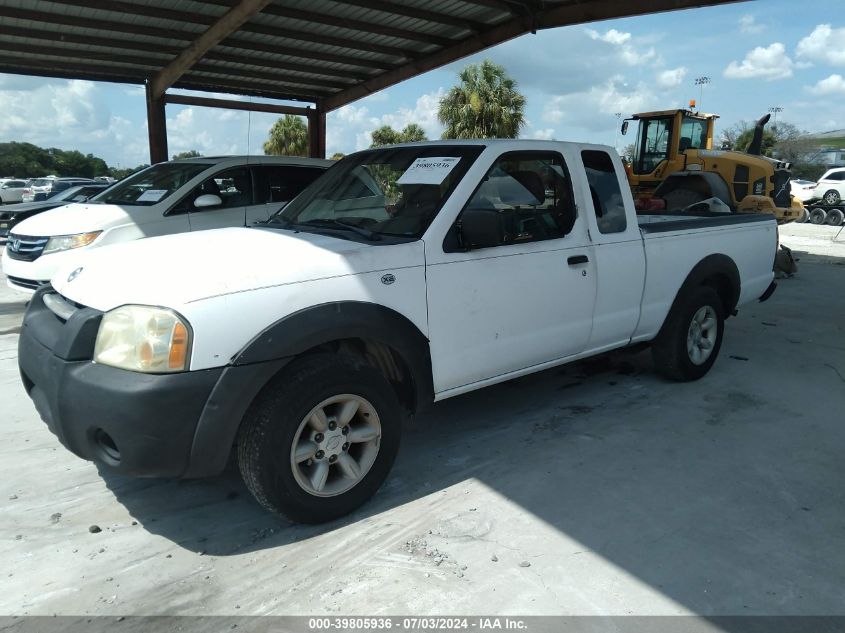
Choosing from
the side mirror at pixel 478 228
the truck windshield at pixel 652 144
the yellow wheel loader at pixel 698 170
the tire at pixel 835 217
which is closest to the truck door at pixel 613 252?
the side mirror at pixel 478 228

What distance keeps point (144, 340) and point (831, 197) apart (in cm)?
2763

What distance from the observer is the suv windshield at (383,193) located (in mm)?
3551

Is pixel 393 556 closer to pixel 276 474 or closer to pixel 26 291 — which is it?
pixel 276 474

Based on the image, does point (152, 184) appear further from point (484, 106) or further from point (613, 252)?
point (484, 106)

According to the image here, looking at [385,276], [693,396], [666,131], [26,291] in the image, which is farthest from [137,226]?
[666,131]

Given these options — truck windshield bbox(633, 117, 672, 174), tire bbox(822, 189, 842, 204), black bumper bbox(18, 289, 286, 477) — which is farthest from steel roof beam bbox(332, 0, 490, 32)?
tire bbox(822, 189, 842, 204)

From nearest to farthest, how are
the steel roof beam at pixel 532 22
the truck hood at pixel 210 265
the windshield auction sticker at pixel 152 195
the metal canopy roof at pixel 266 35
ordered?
the truck hood at pixel 210 265
the windshield auction sticker at pixel 152 195
the steel roof beam at pixel 532 22
the metal canopy roof at pixel 266 35

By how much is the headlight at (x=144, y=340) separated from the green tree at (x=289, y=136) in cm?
4324

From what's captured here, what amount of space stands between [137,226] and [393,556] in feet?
18.2

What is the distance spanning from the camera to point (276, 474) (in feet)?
9.36

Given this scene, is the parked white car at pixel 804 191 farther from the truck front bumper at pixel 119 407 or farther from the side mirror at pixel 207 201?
the truck front bumper at pixel 119 407

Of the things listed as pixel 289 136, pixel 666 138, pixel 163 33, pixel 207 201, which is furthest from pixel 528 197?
pixel 289 136

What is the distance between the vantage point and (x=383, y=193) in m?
3.86

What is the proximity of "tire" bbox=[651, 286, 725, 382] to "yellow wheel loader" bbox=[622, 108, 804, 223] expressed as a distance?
730cm
